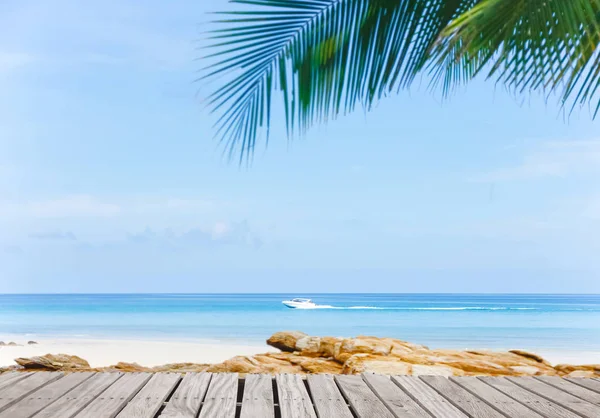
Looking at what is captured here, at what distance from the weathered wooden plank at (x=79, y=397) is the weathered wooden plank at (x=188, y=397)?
1.21 ft

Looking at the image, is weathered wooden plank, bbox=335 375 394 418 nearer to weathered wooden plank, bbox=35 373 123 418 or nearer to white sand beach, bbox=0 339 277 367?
weathered wooden plank, bbox=35 373 123 418

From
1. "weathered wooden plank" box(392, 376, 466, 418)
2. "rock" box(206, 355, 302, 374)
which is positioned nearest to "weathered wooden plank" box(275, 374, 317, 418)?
"weathered wooden plank" box(392, 376, 466, 418)

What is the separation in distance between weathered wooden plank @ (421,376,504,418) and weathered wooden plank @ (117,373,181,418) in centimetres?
135

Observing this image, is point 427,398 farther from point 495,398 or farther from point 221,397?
point 221,397

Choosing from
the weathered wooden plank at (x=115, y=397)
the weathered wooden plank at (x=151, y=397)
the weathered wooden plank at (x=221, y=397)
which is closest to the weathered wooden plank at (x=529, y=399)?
the weathered wooden plank at (x=221, y=397)

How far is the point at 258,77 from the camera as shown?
7.51 feet

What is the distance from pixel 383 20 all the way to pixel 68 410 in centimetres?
205

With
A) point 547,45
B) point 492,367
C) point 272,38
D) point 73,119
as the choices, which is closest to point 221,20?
point 272,38

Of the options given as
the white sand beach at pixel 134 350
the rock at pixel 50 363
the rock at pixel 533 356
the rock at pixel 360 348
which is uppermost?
the rock at pixel 360 348

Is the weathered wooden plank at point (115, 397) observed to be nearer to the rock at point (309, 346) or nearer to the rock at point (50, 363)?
the rock at point (309, 346)

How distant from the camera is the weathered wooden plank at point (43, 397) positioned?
250 centimetres

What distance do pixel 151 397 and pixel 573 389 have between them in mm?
2154

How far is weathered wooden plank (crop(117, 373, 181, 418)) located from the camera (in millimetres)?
2502

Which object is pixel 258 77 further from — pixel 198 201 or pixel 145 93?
pixel 145 93
